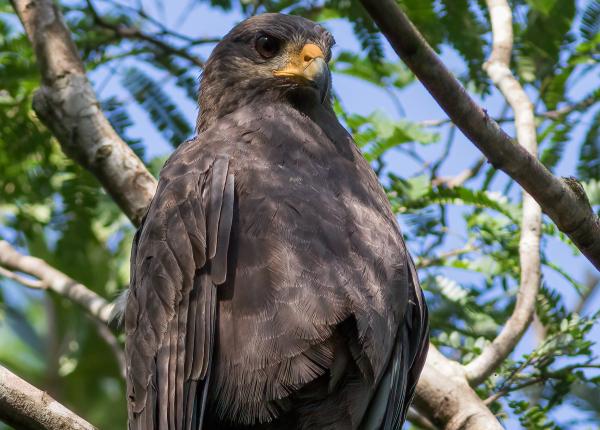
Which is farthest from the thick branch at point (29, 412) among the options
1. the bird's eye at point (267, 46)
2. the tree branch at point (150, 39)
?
the tree branch at point (150, 39)

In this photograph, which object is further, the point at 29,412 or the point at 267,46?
the point at 267,46

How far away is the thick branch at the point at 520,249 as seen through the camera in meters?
4.91

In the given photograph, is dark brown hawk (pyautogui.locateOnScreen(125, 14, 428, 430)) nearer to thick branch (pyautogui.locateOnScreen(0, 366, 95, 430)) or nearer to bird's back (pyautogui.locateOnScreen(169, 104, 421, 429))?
bird's back (pyautogui.locateOnScreen(169, 104, 421, 429))

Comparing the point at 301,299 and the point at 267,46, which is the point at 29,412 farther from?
the point at 267,46

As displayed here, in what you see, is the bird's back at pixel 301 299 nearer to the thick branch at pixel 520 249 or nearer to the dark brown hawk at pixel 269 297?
the dark brown hawk at pixel 269 297

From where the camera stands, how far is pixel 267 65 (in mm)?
5188

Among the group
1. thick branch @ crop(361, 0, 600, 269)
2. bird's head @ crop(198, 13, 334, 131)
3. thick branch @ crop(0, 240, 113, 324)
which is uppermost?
thick branch @ crop(361, 0, 600, 269)

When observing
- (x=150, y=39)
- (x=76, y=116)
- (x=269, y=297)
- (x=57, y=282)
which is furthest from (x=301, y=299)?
(x=150, y=39)

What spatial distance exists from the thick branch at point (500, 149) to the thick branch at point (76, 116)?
72.5 inches

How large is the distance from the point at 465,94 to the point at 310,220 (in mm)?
863

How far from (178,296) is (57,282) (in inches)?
74.6

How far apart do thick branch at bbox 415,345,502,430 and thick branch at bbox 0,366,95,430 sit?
6.59 ft

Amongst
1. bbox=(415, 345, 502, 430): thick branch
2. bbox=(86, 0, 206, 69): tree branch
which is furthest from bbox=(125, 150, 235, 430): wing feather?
bbox=(86, 0, 206, 69): tree branch

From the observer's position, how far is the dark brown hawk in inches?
159
